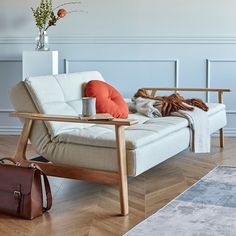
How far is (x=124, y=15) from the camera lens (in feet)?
18.2

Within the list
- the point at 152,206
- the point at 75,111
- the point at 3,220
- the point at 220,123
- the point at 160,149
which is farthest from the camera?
the point at 220,123

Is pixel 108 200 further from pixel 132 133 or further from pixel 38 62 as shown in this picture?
pixel 38 62

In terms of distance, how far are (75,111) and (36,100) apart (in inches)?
14.9

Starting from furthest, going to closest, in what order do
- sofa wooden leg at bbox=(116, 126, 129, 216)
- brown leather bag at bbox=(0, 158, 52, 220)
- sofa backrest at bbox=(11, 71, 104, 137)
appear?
1. sofa backrest at bbox=(11, 71, 104, 137)
2. sofa wooden leg at bbox=(116, 126, 129, 216)
3. brown leather bag at bbox=(0, 158, 52, 220)

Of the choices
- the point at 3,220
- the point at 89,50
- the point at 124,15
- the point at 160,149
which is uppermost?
the point at 124,15

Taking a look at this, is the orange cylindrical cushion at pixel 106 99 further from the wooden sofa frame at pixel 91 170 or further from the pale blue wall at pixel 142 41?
the pale blue wall at pixel 142 41

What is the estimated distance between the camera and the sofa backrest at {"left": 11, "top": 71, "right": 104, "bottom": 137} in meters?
3.57

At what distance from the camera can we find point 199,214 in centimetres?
310

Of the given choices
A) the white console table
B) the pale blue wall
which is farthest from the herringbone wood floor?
the white console table

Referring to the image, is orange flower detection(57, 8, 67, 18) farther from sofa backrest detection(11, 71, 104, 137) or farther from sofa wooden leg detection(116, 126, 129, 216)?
sofa wooden leg detection(116, 126, 129, 216)

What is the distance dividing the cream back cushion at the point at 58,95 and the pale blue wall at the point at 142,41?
4.78 feet

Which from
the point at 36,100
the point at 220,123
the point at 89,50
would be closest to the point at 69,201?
the point at 36,100

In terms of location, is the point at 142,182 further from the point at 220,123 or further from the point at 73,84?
the point at 220,123

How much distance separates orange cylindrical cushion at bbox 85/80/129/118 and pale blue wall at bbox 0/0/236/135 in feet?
4.66
